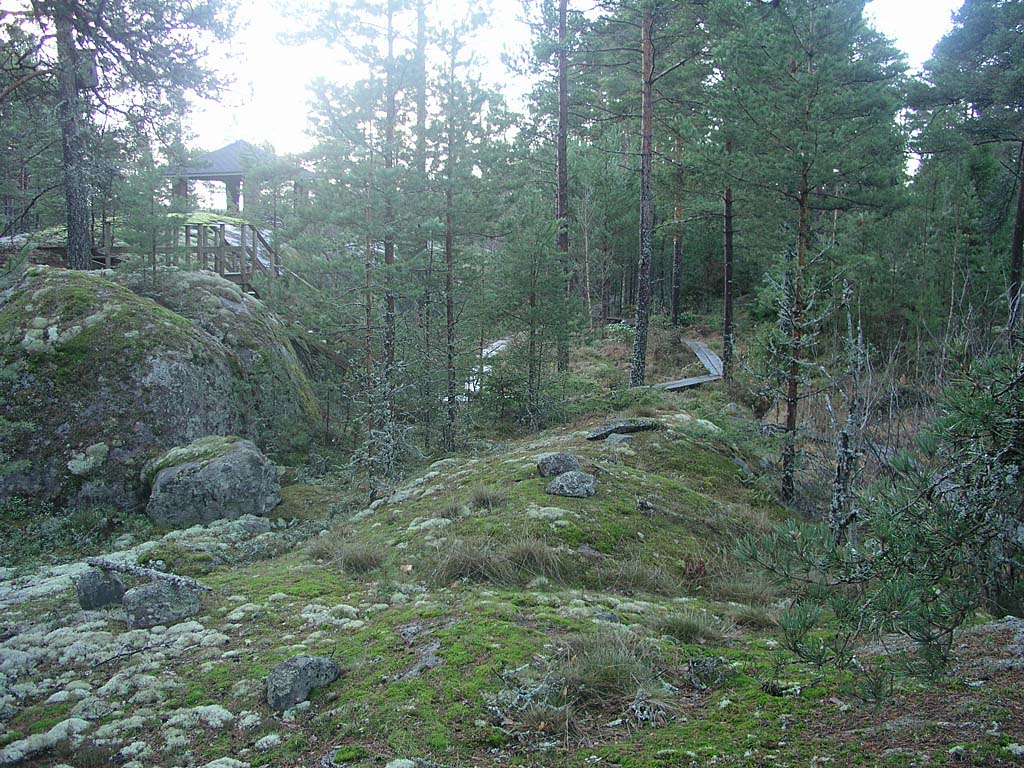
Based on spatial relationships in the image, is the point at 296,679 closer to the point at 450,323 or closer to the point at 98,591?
the point at 98,591

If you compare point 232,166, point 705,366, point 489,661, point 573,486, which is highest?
point 232,166

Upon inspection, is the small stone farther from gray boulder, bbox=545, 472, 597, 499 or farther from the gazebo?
the gazebo

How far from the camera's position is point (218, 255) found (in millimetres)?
16766

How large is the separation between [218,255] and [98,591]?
13.1 m

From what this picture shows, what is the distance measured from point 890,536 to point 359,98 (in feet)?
57.3

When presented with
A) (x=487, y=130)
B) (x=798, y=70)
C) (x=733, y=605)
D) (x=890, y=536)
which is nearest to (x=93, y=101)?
(x=487, y=130)

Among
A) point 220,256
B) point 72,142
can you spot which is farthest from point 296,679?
point 220,256

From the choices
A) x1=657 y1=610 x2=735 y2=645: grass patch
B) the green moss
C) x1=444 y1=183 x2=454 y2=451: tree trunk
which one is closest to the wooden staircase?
x1=444 y1=183 x2=454 y2=451: tree trunk

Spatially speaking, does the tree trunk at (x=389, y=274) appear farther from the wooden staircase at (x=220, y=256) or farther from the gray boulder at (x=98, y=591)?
the wooden staircase at (x=220, y=256)

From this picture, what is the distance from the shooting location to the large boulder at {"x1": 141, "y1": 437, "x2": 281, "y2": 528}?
890cm

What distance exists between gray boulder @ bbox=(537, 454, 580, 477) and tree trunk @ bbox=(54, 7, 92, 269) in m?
10.9

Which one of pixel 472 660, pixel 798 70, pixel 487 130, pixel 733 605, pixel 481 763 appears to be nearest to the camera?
pixel 481 763

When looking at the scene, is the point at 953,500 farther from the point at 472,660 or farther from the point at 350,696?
the point at 350,696

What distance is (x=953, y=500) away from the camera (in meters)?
2.35
